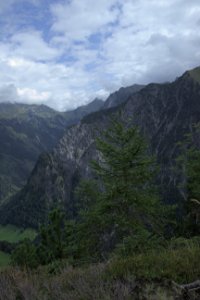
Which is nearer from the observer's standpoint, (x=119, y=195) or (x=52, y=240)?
(x=119, y=195)

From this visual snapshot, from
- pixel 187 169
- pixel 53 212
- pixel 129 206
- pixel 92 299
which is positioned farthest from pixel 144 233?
pixel 53 212

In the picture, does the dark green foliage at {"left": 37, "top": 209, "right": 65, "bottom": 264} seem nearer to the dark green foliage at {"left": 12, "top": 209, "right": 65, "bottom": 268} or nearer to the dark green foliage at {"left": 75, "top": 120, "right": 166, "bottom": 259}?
the dark green foliage at {"left": 12, "top": 209, "right": 65, "bottom": 268}

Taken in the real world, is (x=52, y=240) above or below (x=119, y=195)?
below

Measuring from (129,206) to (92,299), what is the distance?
16.0 m

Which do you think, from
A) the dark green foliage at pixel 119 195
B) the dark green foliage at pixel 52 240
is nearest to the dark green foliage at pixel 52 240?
the dark green foliage at pixel 52 240

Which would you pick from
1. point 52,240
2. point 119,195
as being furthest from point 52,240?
point 119,195

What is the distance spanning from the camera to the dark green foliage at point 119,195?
21.6 meters

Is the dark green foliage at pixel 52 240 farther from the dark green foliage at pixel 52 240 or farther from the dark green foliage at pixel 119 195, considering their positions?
the dark green foliage at pixel 119 195

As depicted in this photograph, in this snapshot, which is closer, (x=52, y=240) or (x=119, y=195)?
(x=119, y=195)

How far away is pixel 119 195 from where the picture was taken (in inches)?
856

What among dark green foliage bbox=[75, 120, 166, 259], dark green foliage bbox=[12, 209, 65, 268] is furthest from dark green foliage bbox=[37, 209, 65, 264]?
dark green foliage bbox=[75, 120, 166, 259]

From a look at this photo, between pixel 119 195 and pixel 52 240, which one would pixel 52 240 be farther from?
pixel 119 195

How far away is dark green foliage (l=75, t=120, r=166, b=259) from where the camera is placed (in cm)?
2158

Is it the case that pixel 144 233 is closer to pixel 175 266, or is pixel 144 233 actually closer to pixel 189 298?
pixel 175 266
